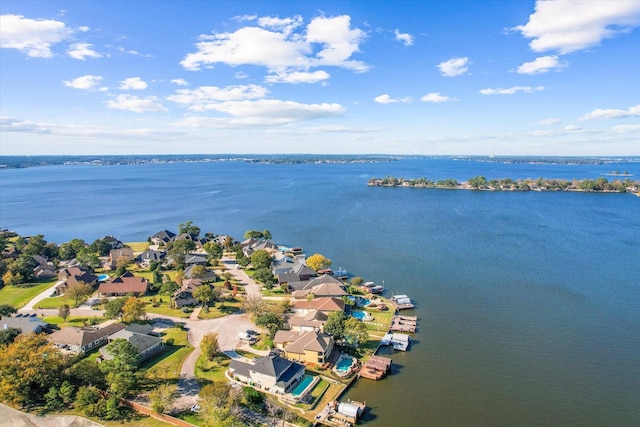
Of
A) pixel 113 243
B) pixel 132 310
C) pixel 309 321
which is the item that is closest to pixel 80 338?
pixel 132 310

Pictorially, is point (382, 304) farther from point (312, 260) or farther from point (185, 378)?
point (185, 378)

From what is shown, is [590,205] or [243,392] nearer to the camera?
[243,392]

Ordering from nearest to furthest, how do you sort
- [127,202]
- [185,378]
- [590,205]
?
1. [185,378]
2. [590,205]
3. [127,202]

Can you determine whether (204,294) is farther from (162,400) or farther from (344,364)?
(344,364)

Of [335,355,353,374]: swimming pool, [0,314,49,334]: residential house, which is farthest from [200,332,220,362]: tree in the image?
[0,314,49,334]: residential house

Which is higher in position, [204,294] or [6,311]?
[204,294]

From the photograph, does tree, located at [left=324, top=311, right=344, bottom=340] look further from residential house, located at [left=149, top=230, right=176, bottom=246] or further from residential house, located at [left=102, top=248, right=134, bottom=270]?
residential house, located at [left=149, top=230, right=176, bottom=246]

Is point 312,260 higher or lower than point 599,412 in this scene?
higher

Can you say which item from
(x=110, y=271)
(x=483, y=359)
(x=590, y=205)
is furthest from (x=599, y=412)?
(x=590, y=205)
